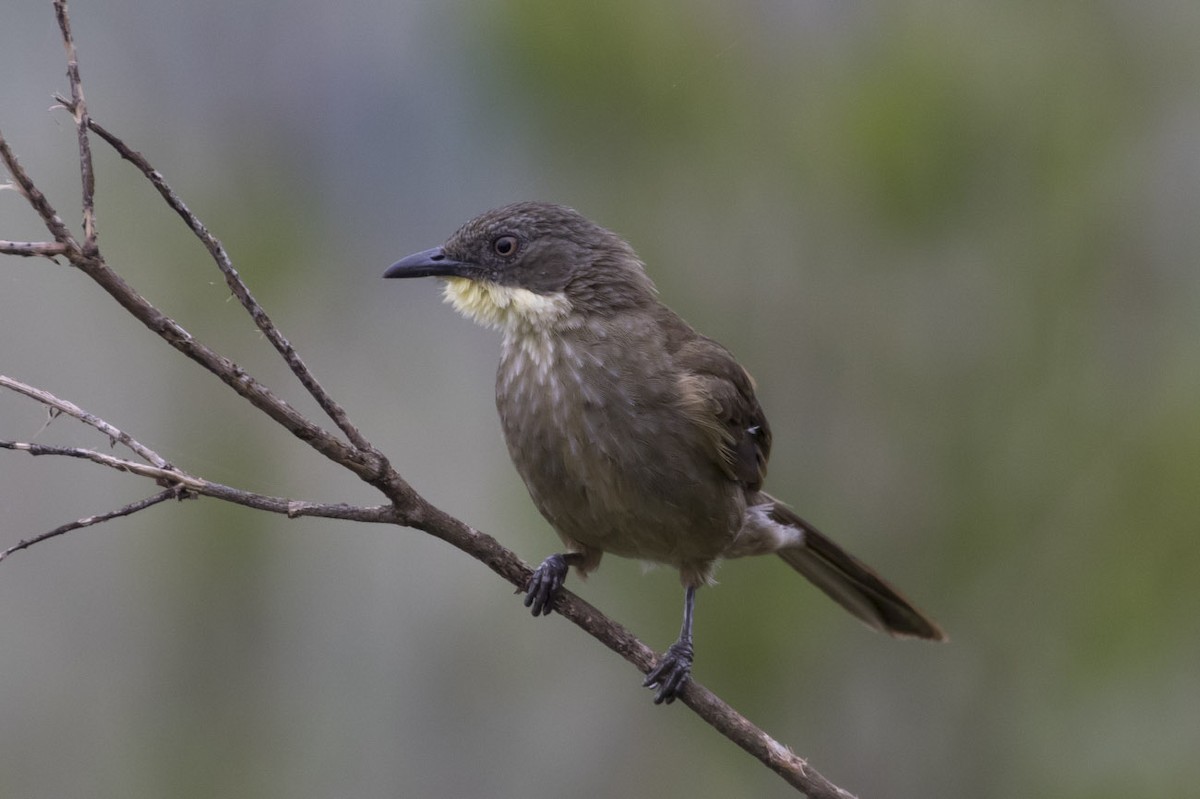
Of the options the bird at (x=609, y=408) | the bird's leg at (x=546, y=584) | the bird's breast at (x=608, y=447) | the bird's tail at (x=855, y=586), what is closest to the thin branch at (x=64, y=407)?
the bird's leg at (x=546, y=584)

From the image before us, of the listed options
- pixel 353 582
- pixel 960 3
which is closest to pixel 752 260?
pixel 960 3

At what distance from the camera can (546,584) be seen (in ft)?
9.68

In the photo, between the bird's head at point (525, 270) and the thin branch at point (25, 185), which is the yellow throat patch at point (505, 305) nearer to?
the bird's head at point (525, 270)

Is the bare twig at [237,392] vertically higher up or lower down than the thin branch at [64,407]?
higher up

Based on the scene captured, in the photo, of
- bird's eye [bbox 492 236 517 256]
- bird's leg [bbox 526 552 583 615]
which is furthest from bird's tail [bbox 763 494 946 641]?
bird's eye [bbox 492 236 517 256]

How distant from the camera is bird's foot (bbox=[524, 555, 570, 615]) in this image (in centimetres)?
285

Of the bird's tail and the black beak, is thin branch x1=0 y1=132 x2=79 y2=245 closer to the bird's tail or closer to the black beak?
the black beak

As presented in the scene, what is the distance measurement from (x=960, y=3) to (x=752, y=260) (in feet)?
4.26

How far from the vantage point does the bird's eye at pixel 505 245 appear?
3.48 meters

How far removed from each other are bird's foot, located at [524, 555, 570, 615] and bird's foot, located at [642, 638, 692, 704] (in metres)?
0.36

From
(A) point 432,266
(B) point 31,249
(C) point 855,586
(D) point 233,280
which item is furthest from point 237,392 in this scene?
(C) point 855,586

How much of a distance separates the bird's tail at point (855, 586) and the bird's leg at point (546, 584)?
2.70ft

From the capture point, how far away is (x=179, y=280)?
16.0ft

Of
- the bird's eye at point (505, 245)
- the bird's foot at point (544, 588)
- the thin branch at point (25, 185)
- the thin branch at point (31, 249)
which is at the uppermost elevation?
the bird's eye at point (505, 245)
